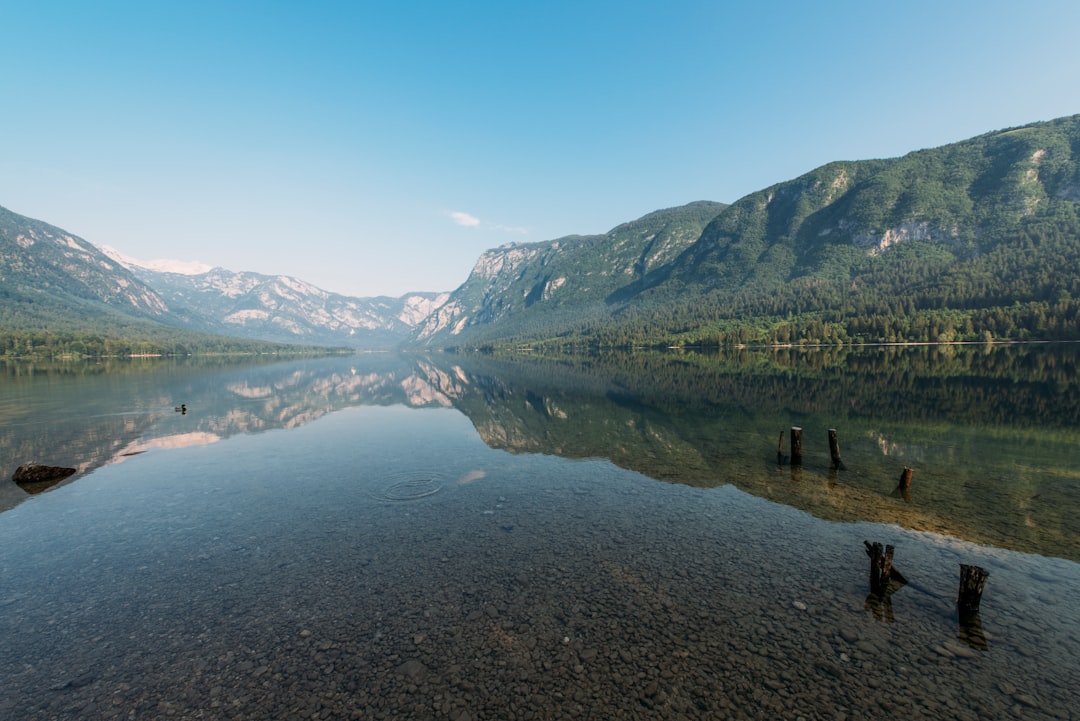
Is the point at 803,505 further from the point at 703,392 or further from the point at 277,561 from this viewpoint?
the point at 703,392

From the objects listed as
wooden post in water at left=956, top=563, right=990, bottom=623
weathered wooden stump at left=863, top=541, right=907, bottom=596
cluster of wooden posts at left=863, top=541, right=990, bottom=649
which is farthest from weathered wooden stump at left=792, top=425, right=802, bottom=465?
wooden post in water at left=956, top=563, right=990, bottom=623

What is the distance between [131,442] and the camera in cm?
3850

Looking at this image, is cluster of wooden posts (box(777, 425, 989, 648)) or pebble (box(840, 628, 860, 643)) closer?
pebble (box(840, 628, 860, 643))

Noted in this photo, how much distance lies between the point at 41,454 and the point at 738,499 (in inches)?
1981

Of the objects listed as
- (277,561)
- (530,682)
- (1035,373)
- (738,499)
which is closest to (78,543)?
(277,561)

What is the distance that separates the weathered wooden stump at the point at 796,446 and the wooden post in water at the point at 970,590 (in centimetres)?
1555

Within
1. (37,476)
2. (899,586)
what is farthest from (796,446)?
(37,476)

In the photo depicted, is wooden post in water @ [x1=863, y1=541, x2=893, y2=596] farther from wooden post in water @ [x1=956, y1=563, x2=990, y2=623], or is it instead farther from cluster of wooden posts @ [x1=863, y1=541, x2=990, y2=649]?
wooden post in water @ [x1=956, y1=563, x2=990, y2=623]

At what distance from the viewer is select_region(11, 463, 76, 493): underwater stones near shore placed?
27.0 meters

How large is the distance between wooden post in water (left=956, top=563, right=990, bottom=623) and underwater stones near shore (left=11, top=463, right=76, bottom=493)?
4444 cm

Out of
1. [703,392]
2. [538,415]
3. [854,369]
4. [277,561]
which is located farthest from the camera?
[854,369]

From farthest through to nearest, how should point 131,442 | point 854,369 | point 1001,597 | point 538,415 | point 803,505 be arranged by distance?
1. point 854,369
2. point 538,415
3. point 131,442
4. point 803,505
5. point 1001,597

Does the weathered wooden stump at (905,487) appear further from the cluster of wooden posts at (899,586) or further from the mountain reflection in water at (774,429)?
the cluster of wooden posts at (899,586)

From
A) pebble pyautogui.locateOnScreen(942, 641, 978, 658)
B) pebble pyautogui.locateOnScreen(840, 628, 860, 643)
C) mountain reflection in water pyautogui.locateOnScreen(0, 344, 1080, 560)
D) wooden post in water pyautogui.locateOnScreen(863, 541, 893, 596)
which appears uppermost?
wooden post in water pyautogui.locateOnScreen(863, 541, 893, 596)
